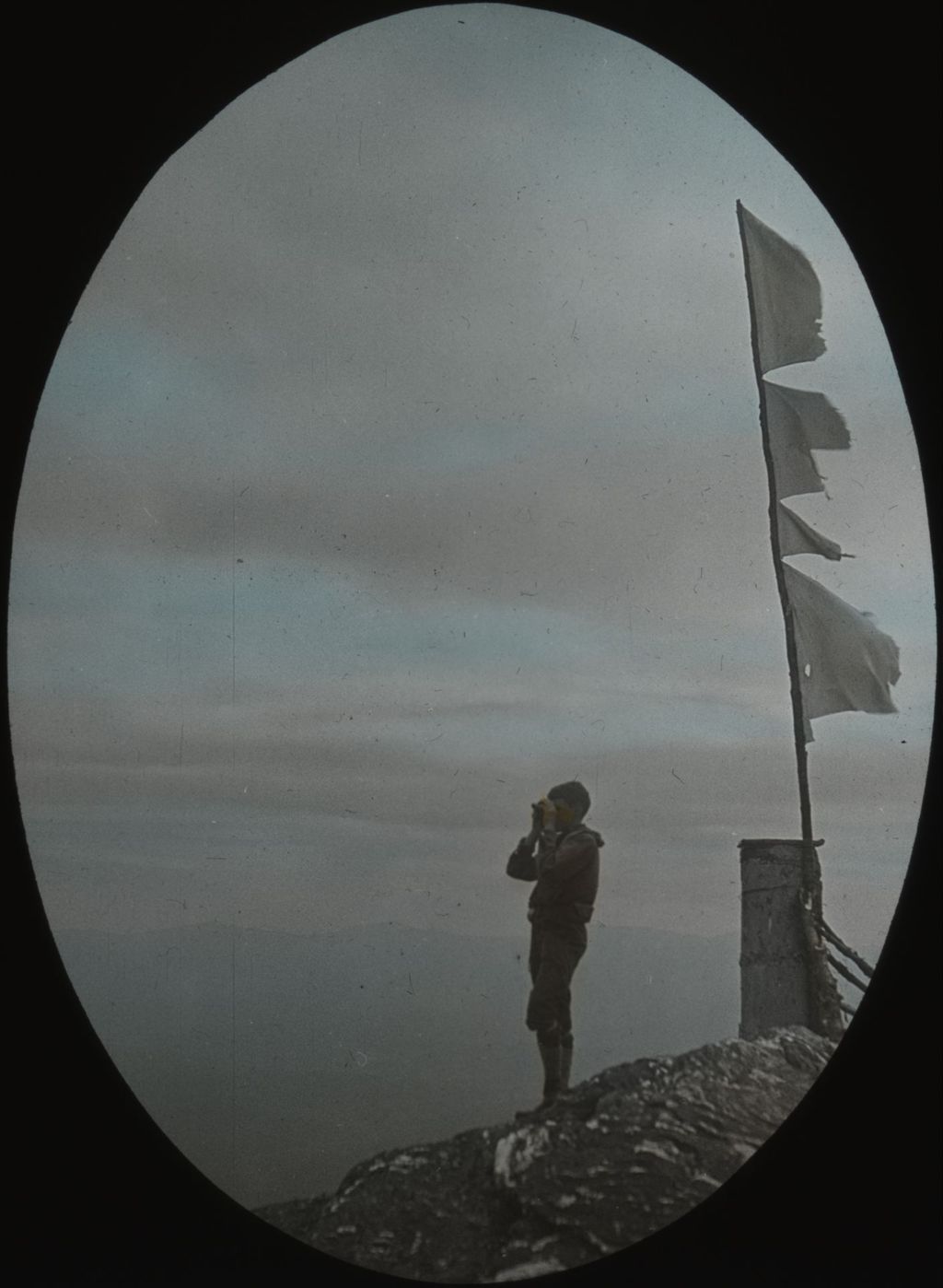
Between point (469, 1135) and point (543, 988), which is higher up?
point (543, 988)

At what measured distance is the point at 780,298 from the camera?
59.1 inches

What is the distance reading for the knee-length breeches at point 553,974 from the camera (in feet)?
4.62

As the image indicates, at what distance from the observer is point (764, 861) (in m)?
1.46

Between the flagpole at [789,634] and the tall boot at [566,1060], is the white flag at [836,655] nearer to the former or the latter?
the flagpole at [789,634]

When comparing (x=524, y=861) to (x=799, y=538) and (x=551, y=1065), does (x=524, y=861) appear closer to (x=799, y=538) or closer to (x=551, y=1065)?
(x=551, y=1065)

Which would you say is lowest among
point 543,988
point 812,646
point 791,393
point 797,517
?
point 543,988

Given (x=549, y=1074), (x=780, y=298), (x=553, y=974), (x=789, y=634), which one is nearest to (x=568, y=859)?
(x=553, y=974)

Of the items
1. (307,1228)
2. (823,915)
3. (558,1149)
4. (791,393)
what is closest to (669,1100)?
(558,1149)

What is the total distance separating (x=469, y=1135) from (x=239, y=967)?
0.99 feet

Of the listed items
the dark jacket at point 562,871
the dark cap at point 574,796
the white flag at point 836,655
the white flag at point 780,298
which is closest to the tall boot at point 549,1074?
the dark jacket at point 562,871

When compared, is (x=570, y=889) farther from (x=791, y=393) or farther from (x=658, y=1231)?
(x=791, y=393)

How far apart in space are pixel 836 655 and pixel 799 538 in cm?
13

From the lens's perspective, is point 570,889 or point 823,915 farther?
point 823,915

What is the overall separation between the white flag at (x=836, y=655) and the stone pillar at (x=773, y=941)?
0.14 meters
